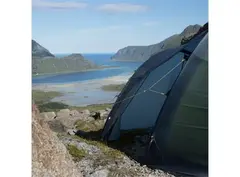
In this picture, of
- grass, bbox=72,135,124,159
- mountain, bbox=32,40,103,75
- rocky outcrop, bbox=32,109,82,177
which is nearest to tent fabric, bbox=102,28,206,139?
grass, bbox=72,135,124,159

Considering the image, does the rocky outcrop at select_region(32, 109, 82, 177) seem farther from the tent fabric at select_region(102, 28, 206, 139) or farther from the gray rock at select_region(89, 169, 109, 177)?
the tent fabric at select_region(102, 28, 206, 139)

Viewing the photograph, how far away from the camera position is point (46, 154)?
2797 millimetres

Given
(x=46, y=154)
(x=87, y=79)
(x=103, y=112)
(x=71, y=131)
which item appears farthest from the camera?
(x=103, y=112)

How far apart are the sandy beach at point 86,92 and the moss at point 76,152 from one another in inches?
24.9

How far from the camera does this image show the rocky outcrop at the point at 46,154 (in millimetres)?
2721

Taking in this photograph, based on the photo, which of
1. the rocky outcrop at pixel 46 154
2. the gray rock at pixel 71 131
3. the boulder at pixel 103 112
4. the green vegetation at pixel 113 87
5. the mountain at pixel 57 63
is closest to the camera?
the rocky outcrop at pixel 46 154

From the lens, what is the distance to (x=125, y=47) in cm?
353

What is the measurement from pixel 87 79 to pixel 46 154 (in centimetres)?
159

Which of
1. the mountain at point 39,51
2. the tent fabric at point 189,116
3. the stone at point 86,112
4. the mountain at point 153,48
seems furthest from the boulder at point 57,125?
the mountain at point 39,51

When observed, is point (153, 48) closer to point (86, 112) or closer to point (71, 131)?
point (71, 131)

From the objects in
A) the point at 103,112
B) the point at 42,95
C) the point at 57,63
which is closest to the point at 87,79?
the point at 57,63

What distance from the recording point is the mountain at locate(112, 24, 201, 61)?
12.1 feet

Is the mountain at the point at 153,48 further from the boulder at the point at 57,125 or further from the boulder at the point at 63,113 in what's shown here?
the boulder at the point at 63,113
